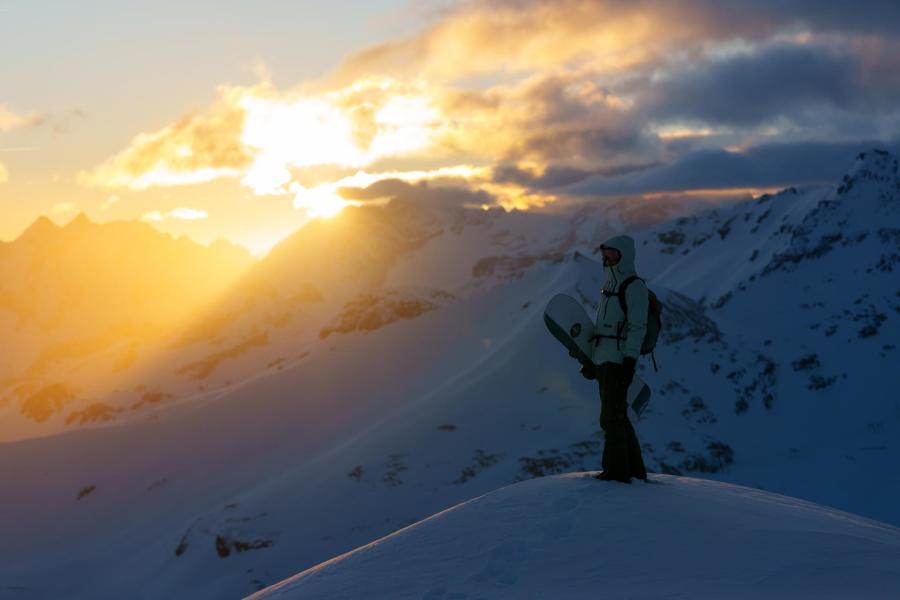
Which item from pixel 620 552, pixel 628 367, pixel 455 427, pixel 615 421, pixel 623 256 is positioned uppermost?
pixel 623 256

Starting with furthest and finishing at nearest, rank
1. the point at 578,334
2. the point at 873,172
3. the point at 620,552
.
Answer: the point at 873,172 → the point at 578,334 → the point at 620,552

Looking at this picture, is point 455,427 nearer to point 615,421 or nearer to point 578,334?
point 578,334

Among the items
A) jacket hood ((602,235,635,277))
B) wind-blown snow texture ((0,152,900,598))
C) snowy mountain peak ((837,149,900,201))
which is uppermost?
snowy mountain peak ((837,149,900,201))

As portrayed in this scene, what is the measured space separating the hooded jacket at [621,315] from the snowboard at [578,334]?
0.69 feet

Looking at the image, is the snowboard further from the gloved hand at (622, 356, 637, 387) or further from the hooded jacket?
the gloved hand at (622, 356, 637, 387)

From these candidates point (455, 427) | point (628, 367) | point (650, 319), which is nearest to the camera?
point (628, 367)

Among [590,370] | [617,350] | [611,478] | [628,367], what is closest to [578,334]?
[590,370]

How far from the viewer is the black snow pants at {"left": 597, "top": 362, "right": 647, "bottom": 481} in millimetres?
10531

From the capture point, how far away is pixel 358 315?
2469 inches

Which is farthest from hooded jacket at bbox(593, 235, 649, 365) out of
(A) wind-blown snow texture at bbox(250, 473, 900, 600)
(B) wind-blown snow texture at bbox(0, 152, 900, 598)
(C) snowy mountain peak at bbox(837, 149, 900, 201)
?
(C) snowy mountain peak at bbox(837, 149, 900, 201)

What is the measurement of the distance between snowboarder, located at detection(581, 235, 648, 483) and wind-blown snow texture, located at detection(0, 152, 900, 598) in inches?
862

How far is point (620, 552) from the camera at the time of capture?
8.07 metres

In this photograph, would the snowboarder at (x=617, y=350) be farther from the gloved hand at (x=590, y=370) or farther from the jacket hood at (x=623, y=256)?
the gloved hand at (x=590, y=370)

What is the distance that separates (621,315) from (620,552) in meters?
3.37
